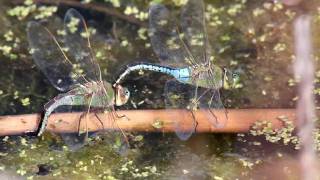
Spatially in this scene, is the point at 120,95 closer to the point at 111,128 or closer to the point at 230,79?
the point at 111,128

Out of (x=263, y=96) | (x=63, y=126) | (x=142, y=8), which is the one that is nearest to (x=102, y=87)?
(x=63, y=126)

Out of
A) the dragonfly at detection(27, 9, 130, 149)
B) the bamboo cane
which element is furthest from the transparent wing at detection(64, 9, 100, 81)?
the bamboo cane

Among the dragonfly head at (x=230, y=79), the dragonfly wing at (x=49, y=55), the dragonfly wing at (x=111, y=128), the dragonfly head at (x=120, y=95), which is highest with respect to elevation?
the dragonfly wing at (x=49, y=55)

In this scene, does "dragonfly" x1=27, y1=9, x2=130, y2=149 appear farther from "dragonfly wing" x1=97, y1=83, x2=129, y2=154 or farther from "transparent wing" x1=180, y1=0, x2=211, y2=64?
"transparent wing" x1=180, y1=0, x2=211, y2=64

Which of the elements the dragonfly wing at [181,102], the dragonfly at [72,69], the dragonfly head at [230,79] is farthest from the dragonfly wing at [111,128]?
the dragonfly head at [230,79]

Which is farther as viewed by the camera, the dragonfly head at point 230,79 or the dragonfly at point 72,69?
the dragonfly head at point 230,79

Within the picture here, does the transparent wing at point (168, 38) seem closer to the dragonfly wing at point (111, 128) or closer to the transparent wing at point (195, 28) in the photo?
the transparent wing at point (195, 28)

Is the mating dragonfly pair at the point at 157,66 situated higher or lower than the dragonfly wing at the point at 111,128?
higher
